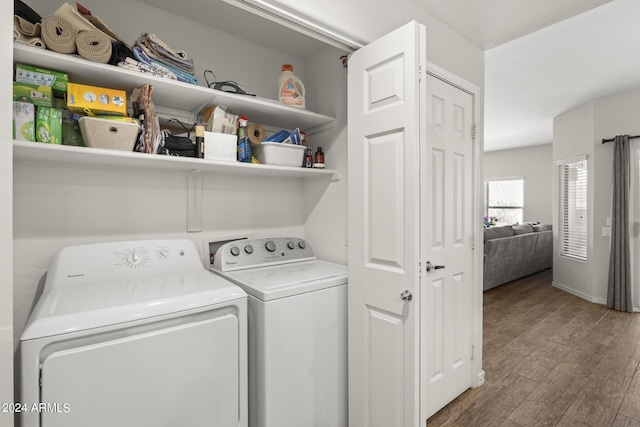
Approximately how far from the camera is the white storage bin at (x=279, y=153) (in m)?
1.86

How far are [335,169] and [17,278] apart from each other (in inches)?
68.1

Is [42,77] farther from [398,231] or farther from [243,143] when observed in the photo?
[398,231]

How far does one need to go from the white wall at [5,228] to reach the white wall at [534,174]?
28.3 ft

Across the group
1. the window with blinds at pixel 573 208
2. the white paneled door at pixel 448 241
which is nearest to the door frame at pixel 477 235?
the white paneled door at pixel 448 241

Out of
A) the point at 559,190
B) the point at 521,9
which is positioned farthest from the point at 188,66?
the point at 559,190

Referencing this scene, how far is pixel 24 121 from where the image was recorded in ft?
3.95

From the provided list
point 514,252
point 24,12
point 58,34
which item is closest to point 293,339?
point 58,34

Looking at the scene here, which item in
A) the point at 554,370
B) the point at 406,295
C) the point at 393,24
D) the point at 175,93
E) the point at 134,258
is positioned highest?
the point at 393,24

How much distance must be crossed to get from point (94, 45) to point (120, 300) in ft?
3.46

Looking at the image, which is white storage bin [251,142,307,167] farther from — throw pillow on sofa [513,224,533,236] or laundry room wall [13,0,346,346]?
throw pillow on sofa [513,224,533,236]

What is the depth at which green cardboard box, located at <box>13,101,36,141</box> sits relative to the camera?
1186 millimetres

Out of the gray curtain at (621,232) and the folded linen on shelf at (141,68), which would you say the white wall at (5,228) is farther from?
the gray curtain at (621,232)

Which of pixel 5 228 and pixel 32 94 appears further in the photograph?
pixel 32 94

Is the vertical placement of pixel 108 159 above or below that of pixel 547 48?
below
